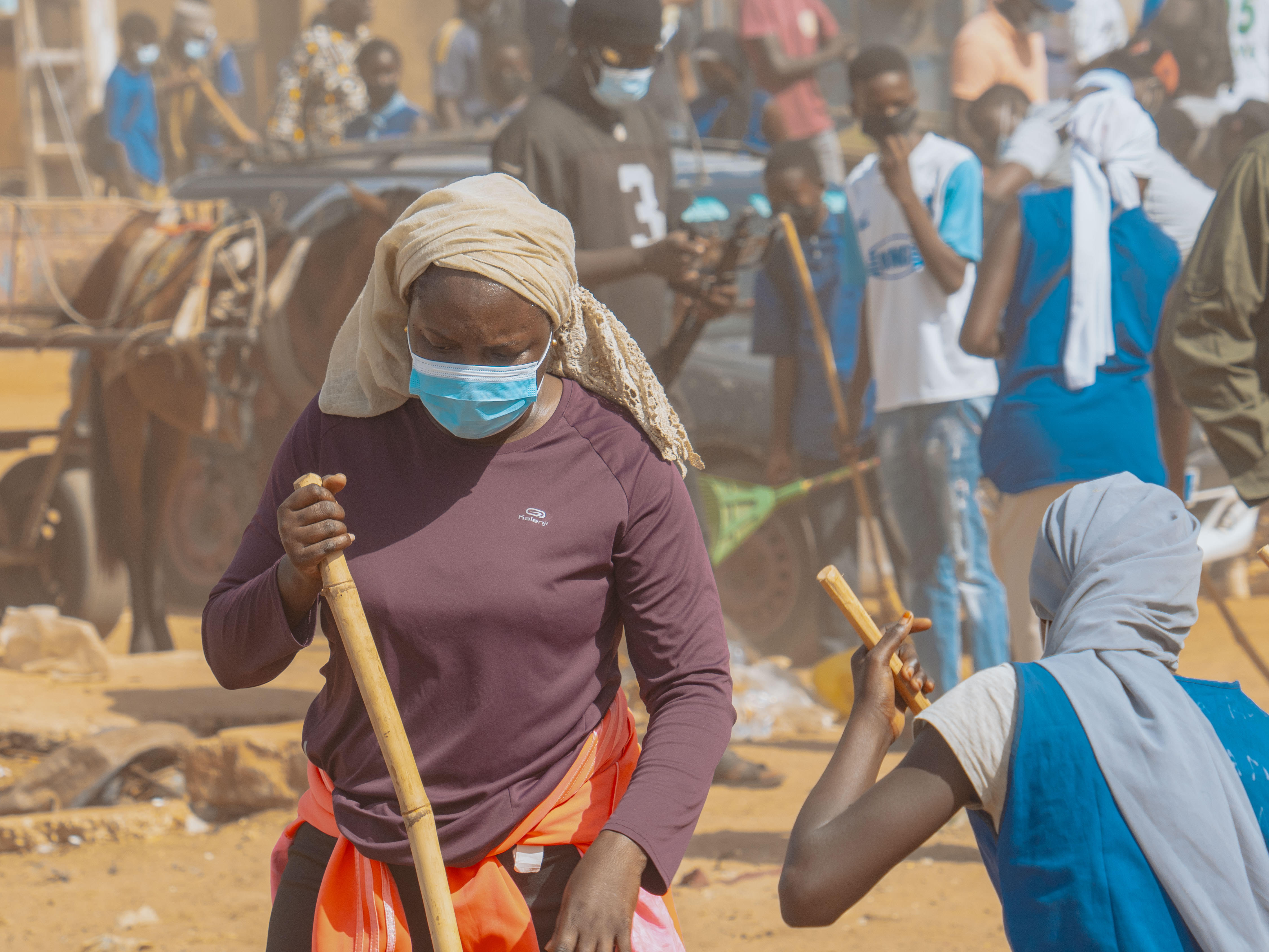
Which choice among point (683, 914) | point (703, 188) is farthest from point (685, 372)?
point (683, 914)

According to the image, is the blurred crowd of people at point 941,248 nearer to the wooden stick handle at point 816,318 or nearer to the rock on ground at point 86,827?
the wooden stick handle at point 816,318

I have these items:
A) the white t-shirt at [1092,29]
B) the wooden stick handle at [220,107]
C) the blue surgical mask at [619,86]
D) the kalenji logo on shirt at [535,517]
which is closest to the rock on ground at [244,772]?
the blue surgical mask at [619,86]

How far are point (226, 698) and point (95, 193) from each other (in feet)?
41.6

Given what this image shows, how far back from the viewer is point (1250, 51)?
10.2 meters

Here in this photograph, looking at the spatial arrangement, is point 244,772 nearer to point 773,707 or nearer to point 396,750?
point 773,707

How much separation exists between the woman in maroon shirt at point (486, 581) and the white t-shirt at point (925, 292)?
3807 mm

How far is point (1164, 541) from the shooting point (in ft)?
6.24

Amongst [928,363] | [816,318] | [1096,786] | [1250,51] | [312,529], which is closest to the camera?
[1096,786]

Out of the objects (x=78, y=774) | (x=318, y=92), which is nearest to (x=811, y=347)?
(x=78, y=774)

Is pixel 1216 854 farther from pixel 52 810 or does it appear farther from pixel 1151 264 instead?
pixel 52 810

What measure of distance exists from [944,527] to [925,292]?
0.96 meters

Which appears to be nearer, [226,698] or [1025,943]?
[1025,943]

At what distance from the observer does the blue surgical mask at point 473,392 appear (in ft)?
6.66

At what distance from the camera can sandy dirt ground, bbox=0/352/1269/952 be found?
4406 mm
